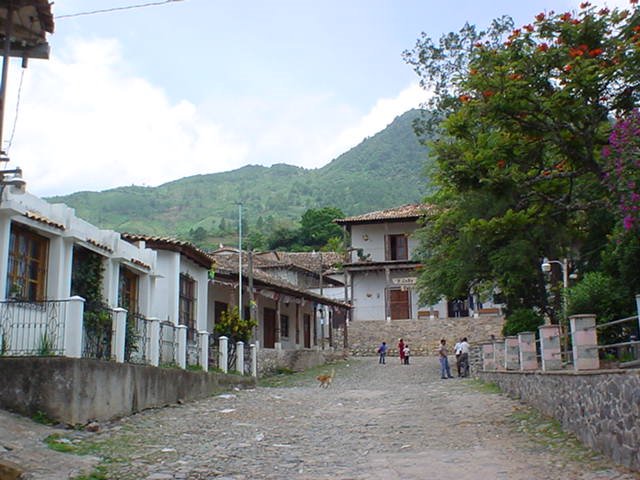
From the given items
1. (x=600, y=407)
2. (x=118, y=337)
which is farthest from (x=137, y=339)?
(x=600, y=407)

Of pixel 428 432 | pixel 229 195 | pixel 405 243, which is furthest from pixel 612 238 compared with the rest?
pixel 229 195

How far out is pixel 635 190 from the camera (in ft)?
45.4

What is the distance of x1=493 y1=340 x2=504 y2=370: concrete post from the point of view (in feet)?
60.1

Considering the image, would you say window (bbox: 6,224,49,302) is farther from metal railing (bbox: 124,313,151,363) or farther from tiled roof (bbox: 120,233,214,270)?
tiled roof (bbox: 120,233,214,270)

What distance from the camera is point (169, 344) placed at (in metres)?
16.0

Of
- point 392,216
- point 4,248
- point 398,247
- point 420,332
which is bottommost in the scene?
point 420,332

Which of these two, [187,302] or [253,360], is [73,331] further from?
[253,360]

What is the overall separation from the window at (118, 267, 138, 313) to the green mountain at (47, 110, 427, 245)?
5143 cm

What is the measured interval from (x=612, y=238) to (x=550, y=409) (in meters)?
4.64

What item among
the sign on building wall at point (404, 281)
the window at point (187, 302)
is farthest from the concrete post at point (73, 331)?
the sign on building wall at point (404, 281)

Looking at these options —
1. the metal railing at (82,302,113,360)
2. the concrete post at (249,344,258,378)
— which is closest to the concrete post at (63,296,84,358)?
the metal railing at (82,302,113,360)

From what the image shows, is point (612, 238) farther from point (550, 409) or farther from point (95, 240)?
point (95, 240)

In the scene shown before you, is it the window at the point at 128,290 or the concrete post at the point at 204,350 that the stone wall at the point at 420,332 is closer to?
the concrete post at the point at 204,350

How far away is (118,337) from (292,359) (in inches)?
623
